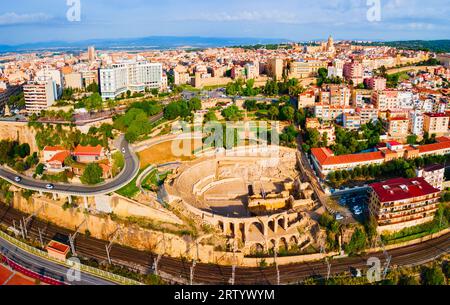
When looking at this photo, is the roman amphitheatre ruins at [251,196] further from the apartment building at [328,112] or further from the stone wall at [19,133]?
the stone wall at [19,133]

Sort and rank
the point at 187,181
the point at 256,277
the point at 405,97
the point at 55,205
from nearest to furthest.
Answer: the point at 256,277 → the point at 55,205 → the point at 187,181 → the point at 405,97

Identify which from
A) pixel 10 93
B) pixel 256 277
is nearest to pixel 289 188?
pixel 256 277

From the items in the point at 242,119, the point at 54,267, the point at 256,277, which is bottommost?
the point at 256,277

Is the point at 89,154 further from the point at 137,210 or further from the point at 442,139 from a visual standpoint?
the point at 442,139

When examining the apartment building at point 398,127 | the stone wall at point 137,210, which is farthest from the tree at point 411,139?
the stone wall at point 137,210

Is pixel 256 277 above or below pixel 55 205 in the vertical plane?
below

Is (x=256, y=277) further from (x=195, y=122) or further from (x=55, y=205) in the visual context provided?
(x=195, y=122)

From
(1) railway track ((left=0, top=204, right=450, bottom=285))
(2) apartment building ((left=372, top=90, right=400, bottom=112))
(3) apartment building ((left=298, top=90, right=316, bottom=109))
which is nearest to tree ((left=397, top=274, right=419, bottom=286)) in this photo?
(1) railway track ((left=0, top=204, right=450, bottom=285))

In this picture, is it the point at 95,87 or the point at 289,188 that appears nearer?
the point at 289,188
